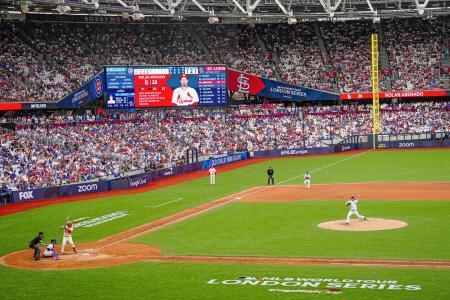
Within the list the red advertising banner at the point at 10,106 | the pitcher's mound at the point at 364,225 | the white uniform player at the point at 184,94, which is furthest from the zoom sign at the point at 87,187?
the pitcher's mound at the point at 364,225

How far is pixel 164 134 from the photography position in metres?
57.9

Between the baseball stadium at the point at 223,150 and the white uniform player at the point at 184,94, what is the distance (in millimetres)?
205

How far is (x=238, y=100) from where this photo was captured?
68.2m

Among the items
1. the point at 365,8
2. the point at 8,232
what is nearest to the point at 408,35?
the point at 365,8

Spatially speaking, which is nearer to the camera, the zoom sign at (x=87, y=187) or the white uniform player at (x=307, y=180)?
the white uniform player at (x=307, y=180)

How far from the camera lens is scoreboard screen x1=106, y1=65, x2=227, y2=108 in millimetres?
55500

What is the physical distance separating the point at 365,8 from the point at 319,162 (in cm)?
2230

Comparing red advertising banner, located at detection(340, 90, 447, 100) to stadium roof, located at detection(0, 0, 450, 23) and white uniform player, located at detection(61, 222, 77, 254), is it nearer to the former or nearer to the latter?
stadium roof, located at detection(0, 0, 450, 23)

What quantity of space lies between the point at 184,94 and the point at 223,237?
32857mm

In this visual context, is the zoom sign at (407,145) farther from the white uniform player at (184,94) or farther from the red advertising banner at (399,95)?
the white uniform player at (184,94)

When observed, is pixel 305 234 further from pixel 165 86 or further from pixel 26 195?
pixel 165 86

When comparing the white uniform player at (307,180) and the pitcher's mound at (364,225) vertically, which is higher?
the white uniform player at (307,180)

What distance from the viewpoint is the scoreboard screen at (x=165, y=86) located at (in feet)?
182

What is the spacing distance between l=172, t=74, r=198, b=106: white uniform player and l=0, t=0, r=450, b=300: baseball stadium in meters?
0.20
